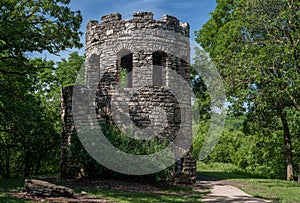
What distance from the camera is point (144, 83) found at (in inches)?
482

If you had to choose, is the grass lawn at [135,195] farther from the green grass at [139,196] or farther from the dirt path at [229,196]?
the dirt path at [229,196]

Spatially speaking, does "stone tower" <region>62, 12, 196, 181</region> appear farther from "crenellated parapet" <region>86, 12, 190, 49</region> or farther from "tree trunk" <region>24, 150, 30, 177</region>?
"tree trunk" <region>24, 150, 30, 177</region>

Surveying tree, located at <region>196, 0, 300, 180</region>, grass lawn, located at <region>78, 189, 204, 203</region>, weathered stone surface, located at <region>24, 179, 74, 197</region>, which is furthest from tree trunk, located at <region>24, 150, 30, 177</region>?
tree, located at <region>196, 0, 300, 180</region>

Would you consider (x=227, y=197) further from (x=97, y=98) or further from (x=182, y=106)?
(x=97, y=98)

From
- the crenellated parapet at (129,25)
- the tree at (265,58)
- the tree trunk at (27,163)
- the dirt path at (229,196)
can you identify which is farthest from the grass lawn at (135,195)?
the tree trunk at (27,163)

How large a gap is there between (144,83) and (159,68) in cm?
135

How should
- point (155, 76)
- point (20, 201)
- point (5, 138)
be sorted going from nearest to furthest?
point (20, 201)
point (155, 76)
point (5, 138)

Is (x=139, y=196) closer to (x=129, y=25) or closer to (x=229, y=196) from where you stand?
(x=229, y=196)

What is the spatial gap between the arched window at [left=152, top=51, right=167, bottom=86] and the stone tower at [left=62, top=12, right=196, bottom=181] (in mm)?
37

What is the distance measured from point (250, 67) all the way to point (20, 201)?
9.44 metres

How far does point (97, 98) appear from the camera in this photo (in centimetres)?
1255

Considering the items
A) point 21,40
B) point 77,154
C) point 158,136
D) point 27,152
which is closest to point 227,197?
point 158,136

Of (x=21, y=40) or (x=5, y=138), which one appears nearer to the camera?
(x=21, y=40)

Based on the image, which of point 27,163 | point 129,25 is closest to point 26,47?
point 129,25
